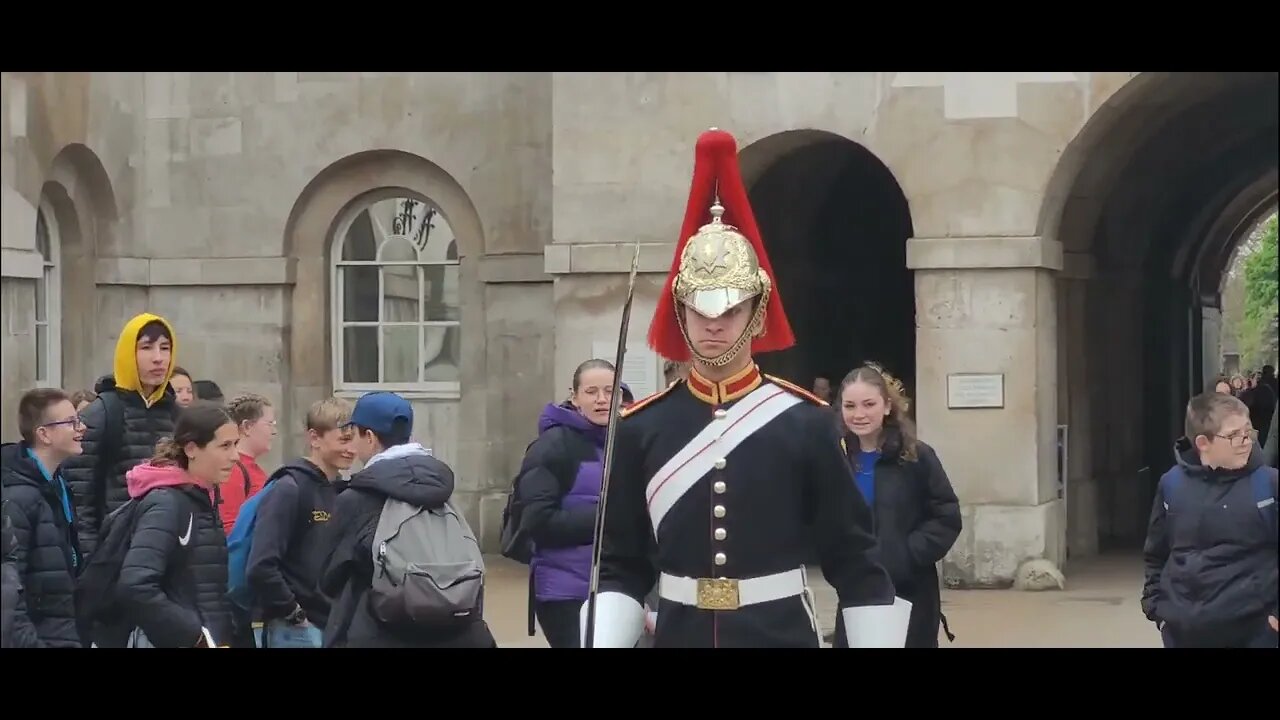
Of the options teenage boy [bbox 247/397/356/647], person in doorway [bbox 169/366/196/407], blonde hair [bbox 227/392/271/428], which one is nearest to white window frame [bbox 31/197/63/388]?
person in doorway [bbox 169/366/196/407]

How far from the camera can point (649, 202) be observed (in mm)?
13250

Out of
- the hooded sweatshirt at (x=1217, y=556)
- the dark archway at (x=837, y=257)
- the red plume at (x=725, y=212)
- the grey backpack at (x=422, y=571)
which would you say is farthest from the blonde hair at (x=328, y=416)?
the dark archway at (x=837, y=257)

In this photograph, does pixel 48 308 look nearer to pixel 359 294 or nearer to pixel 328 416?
pixel 359 294

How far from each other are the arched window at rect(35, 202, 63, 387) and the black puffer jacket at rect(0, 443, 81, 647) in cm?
850

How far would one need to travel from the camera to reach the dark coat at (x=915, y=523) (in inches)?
270

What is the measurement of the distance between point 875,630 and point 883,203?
1249cm

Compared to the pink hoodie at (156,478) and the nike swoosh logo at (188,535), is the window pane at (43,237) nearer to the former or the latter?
the pink hoodie at (156,478)

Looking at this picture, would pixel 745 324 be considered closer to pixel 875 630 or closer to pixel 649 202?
pixel 875 630

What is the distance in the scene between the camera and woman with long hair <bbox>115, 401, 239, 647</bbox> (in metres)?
5.71

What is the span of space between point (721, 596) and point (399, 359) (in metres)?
11.1

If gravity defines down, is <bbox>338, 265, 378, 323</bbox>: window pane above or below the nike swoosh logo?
above

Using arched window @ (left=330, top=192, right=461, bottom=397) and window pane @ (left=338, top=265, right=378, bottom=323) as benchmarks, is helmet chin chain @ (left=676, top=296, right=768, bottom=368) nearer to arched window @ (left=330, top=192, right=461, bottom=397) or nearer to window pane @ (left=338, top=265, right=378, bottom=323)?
arched window @ (left=330, top=192, right=461, bottom=397)

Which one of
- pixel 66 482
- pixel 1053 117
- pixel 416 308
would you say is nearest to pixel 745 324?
pixel 66 482
